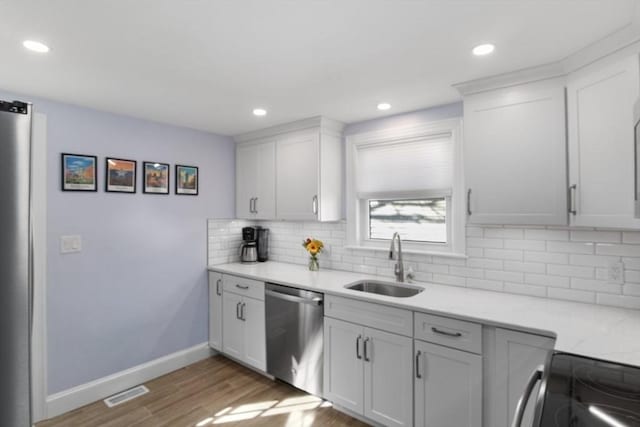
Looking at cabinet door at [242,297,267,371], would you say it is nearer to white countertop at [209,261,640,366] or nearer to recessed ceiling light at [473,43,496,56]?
white countertop at [209,261,640,366]

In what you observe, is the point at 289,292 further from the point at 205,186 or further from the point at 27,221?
the point at 27,221

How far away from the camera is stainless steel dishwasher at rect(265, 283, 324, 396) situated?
2555 mm

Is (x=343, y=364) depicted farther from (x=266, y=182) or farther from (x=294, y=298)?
(x=266, y=182)

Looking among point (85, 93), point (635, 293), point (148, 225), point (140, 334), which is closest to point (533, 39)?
point (635, 293)

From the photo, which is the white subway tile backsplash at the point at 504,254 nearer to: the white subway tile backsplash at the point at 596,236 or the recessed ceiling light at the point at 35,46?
the white subway tile backsplash at the point at 596,236

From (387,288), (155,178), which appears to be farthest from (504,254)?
(155,178)

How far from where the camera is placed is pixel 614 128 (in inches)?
65.0

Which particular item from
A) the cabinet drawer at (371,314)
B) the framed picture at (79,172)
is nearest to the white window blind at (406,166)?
the cabinet drawer at (371,314)

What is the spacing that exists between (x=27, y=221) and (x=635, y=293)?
9.33 feet

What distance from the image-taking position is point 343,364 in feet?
7.88

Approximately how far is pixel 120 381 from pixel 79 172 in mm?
1742

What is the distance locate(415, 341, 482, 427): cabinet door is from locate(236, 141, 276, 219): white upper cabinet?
2.00 meters

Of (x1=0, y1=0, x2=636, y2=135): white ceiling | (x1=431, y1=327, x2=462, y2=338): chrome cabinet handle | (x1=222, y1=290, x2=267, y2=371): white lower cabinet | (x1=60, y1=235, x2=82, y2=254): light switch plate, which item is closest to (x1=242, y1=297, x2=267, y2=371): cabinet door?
(x1=222, y1=290, x2=267, y2=371): white lower cabinet

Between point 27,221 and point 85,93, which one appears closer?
point 27,221
